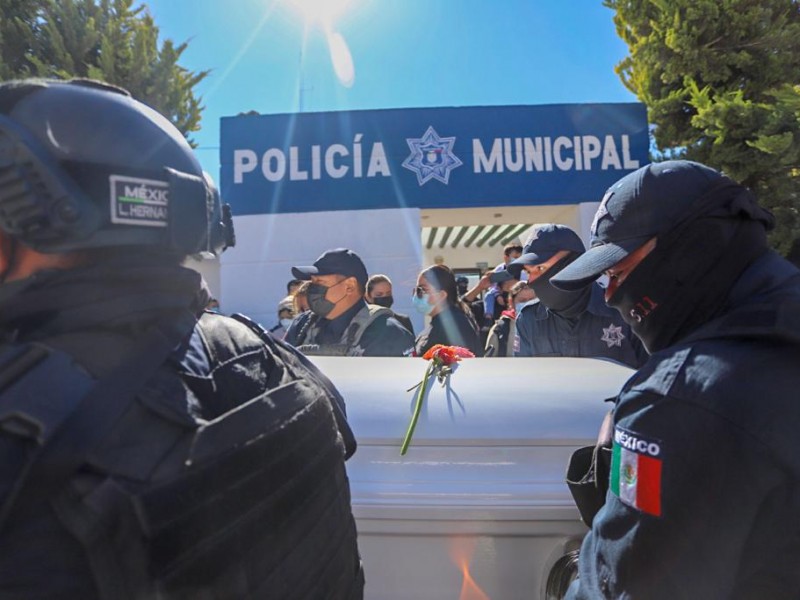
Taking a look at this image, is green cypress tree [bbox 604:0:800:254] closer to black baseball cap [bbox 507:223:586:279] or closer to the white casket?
black baseball cap [bbox 507:223:586:279]

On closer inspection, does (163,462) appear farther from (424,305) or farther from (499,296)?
(499,296)

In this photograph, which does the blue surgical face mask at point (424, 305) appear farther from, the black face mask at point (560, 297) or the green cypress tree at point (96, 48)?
the green cypress tree at point (96, 48)

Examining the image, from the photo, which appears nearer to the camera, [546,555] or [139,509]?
[139,509]

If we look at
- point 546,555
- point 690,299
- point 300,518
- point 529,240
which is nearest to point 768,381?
point 690,299

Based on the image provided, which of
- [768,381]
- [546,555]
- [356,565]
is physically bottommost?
[546,555]

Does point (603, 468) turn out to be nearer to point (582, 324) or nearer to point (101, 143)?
point (101, 143)

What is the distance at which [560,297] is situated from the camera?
2.77 m

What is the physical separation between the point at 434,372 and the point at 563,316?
3.97 feet

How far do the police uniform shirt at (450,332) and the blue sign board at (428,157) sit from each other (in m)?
5.45

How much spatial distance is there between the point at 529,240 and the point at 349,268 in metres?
1.07

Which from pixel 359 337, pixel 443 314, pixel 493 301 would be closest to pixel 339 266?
pixel 359 337

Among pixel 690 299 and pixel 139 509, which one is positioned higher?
pixel 690 299

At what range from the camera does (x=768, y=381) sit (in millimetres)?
889

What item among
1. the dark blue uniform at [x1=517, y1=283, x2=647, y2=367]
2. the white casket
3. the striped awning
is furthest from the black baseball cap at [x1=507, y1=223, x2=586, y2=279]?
the striped awning
